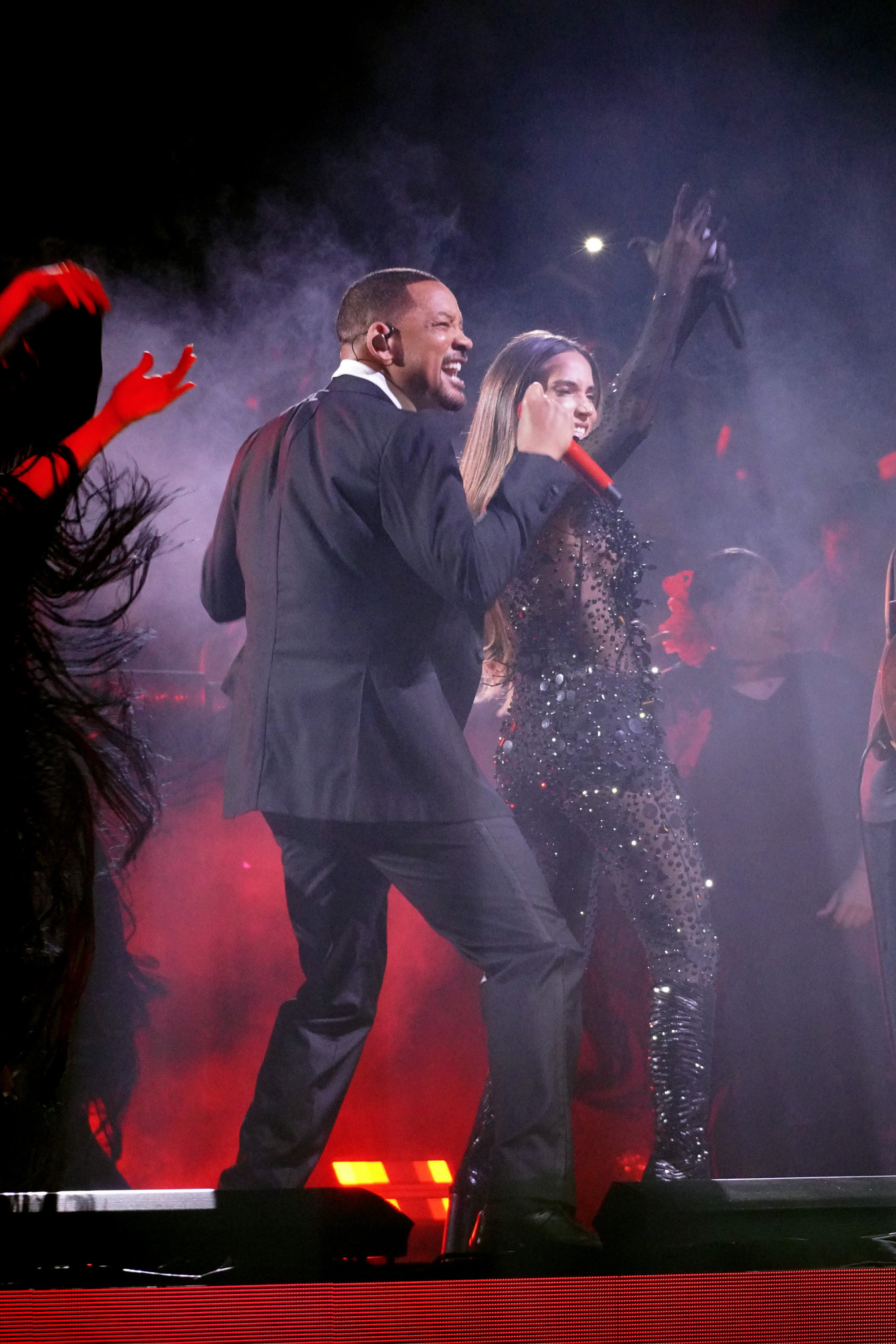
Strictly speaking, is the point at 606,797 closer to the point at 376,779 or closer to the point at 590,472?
the point at 376,779

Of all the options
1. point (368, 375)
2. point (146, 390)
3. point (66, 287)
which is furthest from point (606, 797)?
point (66, 287)

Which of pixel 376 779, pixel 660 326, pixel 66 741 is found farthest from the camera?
pixel 660 326

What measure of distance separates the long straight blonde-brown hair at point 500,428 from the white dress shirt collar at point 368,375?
163mm

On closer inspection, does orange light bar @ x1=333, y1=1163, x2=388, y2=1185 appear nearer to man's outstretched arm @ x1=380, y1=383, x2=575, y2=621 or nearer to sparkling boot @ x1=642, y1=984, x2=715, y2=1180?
sparkling boot @ x1=642, y1=984, x2=715, y2=1180

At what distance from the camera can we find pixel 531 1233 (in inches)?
69.4

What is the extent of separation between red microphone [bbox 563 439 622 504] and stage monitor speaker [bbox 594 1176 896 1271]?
138 cm

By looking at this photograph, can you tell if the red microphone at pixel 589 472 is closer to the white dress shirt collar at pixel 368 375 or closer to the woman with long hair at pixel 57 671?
the white dress shirt collar at pixel 368 375

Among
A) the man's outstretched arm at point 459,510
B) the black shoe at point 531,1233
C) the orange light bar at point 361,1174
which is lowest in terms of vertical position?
the black shoe at point 531,1233

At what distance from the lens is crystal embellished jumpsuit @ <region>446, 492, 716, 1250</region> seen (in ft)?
6.15

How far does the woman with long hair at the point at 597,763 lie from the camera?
188 centimetres

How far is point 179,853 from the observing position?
190cm

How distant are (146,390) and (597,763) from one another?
1257 millimetres

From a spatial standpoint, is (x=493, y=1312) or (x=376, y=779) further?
(x=376, y=779)

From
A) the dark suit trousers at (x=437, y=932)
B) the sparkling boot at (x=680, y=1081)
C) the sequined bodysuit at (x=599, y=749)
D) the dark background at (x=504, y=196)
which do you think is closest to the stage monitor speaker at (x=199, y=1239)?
the dark suit trousers at (x=437, y=932)
